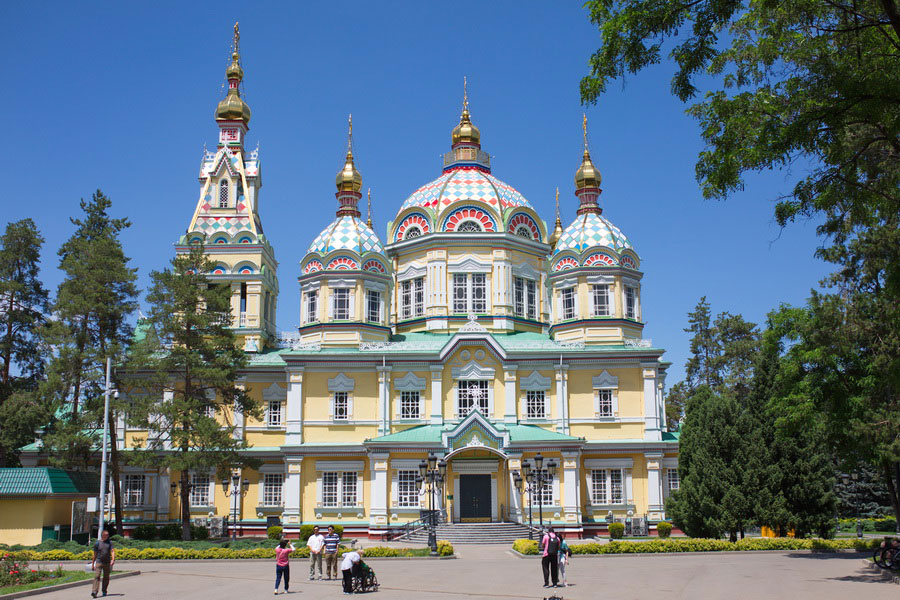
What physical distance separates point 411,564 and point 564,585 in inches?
294

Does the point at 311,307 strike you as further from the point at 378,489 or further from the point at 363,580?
the point at 363,580

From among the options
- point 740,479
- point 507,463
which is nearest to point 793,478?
point 740,479

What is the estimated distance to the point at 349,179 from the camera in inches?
1789

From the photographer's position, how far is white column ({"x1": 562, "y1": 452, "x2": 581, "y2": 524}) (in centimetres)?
3641

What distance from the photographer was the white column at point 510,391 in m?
38.7

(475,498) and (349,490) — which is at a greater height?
(349,490)

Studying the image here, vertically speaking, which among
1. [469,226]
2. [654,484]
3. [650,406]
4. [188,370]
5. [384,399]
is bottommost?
[654,484]

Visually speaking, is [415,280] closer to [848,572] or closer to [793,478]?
[793,478]

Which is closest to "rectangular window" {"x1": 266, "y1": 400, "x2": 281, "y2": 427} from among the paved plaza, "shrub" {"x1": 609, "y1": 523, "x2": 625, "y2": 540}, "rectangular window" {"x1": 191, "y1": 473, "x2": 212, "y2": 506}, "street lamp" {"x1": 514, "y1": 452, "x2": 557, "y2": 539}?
"rectangular window" {"x1": 191, "y1": 473, "x2": 212, "y2": 506}

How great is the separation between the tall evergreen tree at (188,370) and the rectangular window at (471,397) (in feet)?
30.2

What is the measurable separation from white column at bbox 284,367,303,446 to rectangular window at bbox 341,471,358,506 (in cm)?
265

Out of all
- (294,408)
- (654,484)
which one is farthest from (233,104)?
(654,484)

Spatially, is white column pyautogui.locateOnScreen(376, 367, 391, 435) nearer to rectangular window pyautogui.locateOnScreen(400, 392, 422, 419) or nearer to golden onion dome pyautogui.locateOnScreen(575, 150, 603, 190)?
rectangular window pyautogui.locateOnScreen(400, 392, 422, 419)

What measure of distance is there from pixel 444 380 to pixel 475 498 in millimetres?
5516
